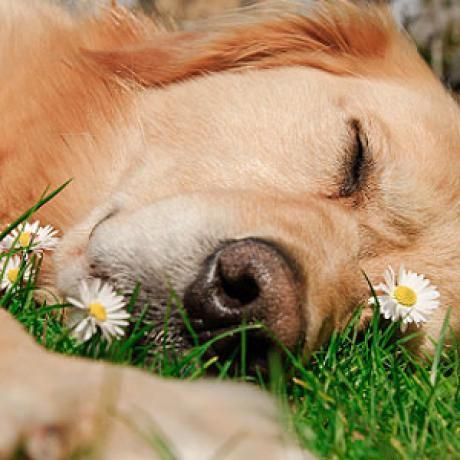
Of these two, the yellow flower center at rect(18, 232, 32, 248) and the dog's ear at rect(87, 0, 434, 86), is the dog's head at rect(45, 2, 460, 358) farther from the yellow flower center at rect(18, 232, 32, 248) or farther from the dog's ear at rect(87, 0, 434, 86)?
the yellow flower center at rect(18, 232, 32, 248)

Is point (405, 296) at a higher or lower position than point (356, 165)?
lower

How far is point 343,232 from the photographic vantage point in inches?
101

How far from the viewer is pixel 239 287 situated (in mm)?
2074

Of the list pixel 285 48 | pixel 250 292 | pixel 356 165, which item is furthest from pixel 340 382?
pixel 285 48

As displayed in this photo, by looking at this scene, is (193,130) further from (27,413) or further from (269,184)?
(27,413)

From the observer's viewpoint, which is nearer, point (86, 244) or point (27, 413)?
point (27, 413)

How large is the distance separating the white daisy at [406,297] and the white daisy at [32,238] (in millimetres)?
942

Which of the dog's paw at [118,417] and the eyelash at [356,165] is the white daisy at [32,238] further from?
the dog's paw at [118,417]

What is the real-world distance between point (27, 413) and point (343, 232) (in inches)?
53.3

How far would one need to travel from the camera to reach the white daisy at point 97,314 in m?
2.09

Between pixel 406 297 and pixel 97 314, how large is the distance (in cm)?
93

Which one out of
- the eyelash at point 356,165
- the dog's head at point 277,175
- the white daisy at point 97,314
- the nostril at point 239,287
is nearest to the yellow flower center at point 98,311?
the white daisy at point 97,314

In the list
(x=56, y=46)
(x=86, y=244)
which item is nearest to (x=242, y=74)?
(x=56, y=46)

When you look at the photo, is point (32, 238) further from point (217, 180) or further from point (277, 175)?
point (277, 175)
